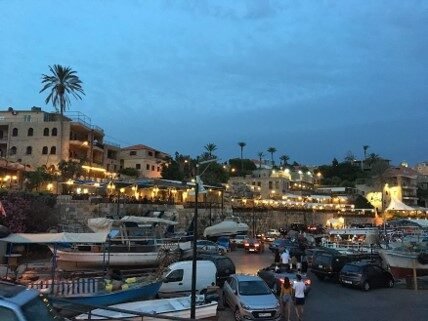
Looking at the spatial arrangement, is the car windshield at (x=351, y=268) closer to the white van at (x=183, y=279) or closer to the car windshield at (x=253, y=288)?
the white van at (x=183, y=279)

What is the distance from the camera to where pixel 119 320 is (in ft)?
22.4

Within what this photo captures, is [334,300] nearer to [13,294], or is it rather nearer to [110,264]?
[110,264]

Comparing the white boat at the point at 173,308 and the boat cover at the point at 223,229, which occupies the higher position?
the boat cover at the point at 223,229

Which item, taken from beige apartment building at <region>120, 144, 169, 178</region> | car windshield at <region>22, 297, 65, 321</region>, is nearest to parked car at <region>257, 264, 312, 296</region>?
car windshield at <region>22, 297, 65, 321</region>

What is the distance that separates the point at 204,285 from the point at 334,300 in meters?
6.48

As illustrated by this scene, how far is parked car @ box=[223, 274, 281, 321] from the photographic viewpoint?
647 inches

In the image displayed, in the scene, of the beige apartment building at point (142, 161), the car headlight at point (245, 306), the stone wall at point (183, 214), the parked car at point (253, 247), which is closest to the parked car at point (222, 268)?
the car headlight at point (245, 306)

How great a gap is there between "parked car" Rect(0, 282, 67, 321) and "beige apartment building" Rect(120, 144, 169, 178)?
8304 cm

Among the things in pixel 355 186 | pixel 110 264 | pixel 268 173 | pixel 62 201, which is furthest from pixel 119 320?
pixel 355 186

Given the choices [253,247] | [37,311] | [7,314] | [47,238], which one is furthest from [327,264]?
[7,314]

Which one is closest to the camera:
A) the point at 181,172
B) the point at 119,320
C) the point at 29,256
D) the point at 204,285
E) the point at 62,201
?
the point at 119,320

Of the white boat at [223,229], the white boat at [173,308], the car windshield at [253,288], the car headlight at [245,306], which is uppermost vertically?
the white boat at [223,229]

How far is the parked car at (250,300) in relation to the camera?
647 inches

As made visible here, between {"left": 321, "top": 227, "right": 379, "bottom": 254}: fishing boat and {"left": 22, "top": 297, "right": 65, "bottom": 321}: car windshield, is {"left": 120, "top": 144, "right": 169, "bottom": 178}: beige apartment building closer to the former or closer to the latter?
{"left": 321, "top": 227, "right": 379, "bottom": 254}: fishing boat
